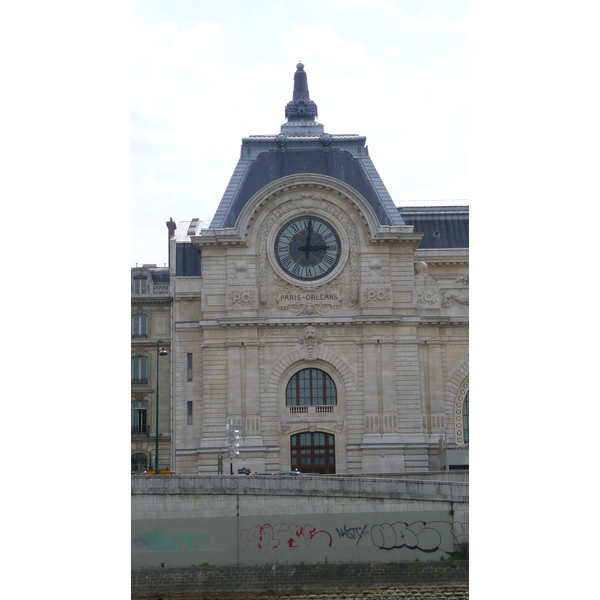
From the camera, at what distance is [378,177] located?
5838 cm

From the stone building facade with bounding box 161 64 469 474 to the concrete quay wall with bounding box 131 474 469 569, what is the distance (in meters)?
12.7

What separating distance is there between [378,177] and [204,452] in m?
18.6

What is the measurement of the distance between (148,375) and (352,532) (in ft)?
87.2

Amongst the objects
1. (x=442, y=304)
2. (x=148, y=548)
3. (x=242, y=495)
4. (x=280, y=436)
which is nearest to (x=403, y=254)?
(x=442, y=304)

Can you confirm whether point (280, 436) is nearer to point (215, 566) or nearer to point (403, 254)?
point (403, 254)

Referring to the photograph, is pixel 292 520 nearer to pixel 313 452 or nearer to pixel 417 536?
pixel 417 536

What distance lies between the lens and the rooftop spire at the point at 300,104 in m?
66.7

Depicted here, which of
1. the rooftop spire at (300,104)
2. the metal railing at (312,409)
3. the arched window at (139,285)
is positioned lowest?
the metal railing at (312,409)

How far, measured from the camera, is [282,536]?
39.5 meters

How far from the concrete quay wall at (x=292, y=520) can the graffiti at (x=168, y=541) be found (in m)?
0.04

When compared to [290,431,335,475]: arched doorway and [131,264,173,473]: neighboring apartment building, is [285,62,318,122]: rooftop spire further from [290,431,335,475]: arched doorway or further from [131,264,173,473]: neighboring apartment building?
[290,431,335,475]: arched doorway

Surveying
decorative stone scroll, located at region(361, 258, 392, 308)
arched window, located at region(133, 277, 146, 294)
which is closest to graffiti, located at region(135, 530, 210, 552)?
decorative stone scroll, located at region(361, 258, 392, 308)

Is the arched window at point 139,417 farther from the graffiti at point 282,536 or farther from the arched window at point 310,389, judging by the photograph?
the graffiti at point 282,536

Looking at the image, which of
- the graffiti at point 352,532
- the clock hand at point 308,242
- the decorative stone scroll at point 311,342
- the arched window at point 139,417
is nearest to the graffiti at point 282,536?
the graffiti at point 352,532
